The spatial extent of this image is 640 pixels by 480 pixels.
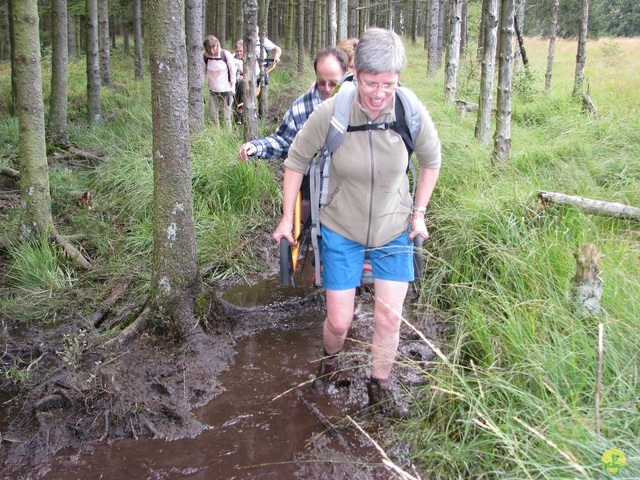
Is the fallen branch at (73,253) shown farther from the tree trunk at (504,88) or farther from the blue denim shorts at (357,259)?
the tree trunk at (504,88)

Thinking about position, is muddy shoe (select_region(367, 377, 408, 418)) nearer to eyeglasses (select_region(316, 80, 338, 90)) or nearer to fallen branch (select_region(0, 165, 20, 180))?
eyeglasses (select_region(316, 80, 338, 90))

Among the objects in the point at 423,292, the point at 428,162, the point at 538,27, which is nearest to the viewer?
the point at 428,162

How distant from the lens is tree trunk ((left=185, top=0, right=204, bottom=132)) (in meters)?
8.59

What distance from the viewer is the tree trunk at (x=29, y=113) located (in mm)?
5094

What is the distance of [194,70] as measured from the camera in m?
9.11

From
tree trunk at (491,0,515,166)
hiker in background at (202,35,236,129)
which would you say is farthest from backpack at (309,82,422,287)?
hiker in background at (202,35,236,129)

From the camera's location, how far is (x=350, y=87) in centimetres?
312

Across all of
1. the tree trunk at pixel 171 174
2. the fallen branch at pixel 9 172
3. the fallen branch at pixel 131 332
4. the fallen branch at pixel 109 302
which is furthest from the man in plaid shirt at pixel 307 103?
the fallen branch at pixel 9 172

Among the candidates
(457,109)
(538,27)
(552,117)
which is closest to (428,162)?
(552,117)

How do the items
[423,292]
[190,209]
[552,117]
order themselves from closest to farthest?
[190,209] < [423,292] < [552,117]

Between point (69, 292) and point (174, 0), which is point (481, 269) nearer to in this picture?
point (174, 0)

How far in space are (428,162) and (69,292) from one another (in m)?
3.51

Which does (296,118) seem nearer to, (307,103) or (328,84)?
(307,103)

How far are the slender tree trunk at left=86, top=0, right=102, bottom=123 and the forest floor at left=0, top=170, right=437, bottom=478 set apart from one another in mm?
7763
